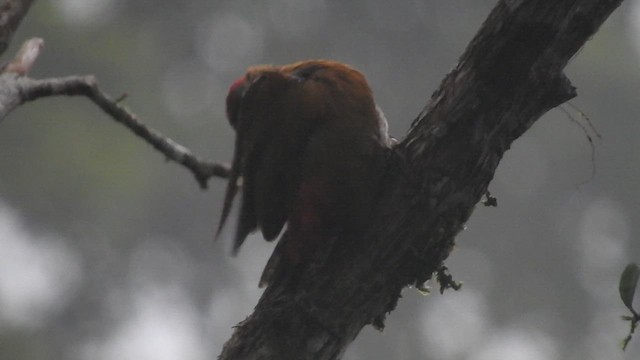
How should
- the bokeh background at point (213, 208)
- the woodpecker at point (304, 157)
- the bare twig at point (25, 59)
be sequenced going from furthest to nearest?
the bokeh background at point (213, 208), the bare twig at point (25, 59), the woodpecker at point (304, 157)

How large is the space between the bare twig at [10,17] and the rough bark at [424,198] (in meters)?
1.26

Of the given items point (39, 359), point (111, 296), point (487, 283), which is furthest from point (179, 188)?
point (487, 283)

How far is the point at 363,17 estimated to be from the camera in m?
26.0

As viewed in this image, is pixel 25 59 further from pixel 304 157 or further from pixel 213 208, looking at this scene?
pixel 213 208

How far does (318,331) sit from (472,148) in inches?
27.7

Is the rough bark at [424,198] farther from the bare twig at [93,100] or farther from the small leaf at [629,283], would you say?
the bare twig at [93,100]

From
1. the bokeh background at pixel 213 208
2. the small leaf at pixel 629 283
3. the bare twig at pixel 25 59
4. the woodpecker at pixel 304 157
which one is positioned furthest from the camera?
the bokeh background at pixel 213 208

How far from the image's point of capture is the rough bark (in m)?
3.83

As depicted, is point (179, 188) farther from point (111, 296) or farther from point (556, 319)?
point (556, 319)

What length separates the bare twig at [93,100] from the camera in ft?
13.6

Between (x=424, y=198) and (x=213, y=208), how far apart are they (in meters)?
17.6

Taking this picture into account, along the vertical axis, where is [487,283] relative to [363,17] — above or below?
below

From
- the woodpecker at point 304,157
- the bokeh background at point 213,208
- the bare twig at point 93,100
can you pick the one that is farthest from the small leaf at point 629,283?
the bokeh background at point 213,208

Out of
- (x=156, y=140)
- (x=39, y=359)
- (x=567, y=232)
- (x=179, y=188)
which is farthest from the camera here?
(x=567, y=232)
